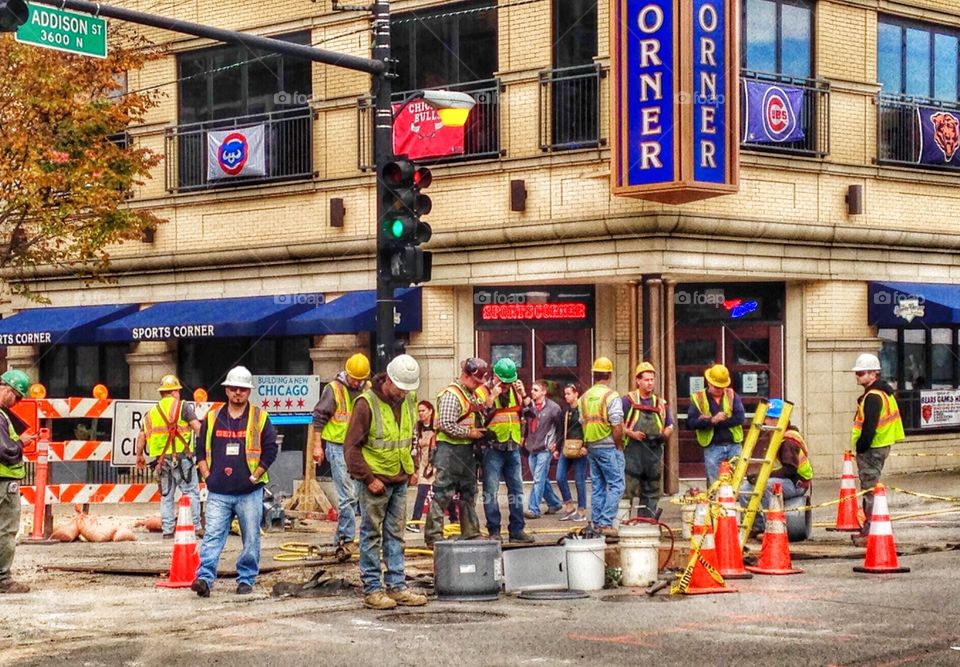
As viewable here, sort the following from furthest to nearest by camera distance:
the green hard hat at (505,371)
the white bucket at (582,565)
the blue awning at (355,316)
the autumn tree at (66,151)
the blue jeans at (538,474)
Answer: the blue awning at (355,316)
the autumn tree at (66,151)
the blue jeans at (538,474)
the green hard hat at (505,371)
the white bucket at (582,565)

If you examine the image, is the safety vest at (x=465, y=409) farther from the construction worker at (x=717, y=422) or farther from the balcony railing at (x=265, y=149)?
the balcony railing at (x=265, y=149)

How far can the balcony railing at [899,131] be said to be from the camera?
26.3m

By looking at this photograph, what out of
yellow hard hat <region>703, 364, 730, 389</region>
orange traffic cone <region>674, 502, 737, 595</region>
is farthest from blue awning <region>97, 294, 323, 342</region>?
orange traffic cone <region>674, 502, 737, 595</region>

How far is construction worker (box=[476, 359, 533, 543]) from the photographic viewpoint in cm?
1677

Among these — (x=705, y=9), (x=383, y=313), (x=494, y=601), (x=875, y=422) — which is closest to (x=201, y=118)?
(x=705, y=9)

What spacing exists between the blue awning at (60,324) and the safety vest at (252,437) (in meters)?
16.2

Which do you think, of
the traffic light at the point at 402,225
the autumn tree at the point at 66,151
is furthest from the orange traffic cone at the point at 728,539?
the autumn tree at the point at 66,151

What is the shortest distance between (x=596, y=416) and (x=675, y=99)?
671cm

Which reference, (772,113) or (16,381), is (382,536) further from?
(772,113)

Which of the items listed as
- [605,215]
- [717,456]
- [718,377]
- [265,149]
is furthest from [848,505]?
[265,149]

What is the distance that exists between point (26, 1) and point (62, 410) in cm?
602

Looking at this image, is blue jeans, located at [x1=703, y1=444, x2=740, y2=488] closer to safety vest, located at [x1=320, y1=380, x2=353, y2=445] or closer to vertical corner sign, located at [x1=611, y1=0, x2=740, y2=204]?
safety vest, located at [x1=320, y1=380, x2=353, y2=445]

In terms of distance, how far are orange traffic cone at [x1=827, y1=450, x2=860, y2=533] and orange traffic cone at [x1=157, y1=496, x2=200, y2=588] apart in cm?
715

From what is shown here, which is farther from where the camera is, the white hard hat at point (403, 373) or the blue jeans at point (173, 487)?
the blue jeans at point (173, 487)
